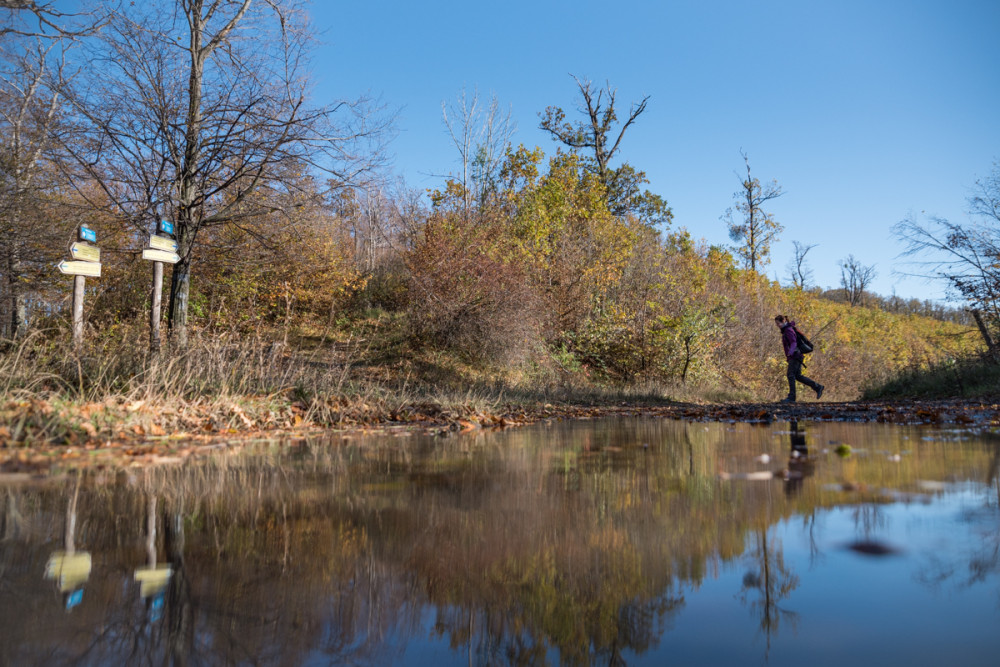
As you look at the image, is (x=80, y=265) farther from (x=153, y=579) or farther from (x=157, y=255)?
(x=153, y=579)

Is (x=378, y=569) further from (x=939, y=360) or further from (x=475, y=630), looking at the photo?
(x=939, y=360)

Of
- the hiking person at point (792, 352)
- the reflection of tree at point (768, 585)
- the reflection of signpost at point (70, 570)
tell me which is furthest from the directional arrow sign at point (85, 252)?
the hiking person at point (792, 352)

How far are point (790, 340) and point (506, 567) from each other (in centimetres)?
1538

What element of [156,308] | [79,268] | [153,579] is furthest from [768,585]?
[156,308]

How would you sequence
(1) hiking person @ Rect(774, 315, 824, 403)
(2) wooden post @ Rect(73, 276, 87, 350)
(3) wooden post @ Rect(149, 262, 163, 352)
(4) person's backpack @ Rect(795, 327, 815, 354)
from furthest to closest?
1. (1) hiking person @ Rect(774, 315, 824, 403)
2. (4) person's backpack @ Rect(795, 327, 815, 354)
3. (3) wooden post @ Rect(149, 262, 163, 352)
4. (2) wooden post @ Rect(73, 276, 87, 350)

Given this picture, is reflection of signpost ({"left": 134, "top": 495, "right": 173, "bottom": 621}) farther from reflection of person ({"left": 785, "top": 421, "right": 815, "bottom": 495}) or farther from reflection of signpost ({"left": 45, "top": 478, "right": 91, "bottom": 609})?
reflection of person ({"left": 785, "top": 421, "right": 815, "bottom": 495})

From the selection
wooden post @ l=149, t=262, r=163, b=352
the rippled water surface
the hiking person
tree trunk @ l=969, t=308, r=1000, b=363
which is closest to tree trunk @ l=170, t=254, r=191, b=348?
wooden post @ l=149, t=262, r=163, b=352

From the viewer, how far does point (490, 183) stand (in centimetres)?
2362

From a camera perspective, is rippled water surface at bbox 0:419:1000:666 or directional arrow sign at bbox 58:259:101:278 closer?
rippled water surface at bbox 0:419:1000:666

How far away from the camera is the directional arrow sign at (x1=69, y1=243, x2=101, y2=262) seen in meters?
9.00

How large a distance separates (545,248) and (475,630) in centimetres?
1935

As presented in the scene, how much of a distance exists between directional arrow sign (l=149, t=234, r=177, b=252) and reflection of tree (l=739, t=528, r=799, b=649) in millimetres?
10251

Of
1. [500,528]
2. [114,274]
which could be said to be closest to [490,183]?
[114,274]

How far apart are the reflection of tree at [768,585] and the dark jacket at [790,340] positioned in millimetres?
14374
